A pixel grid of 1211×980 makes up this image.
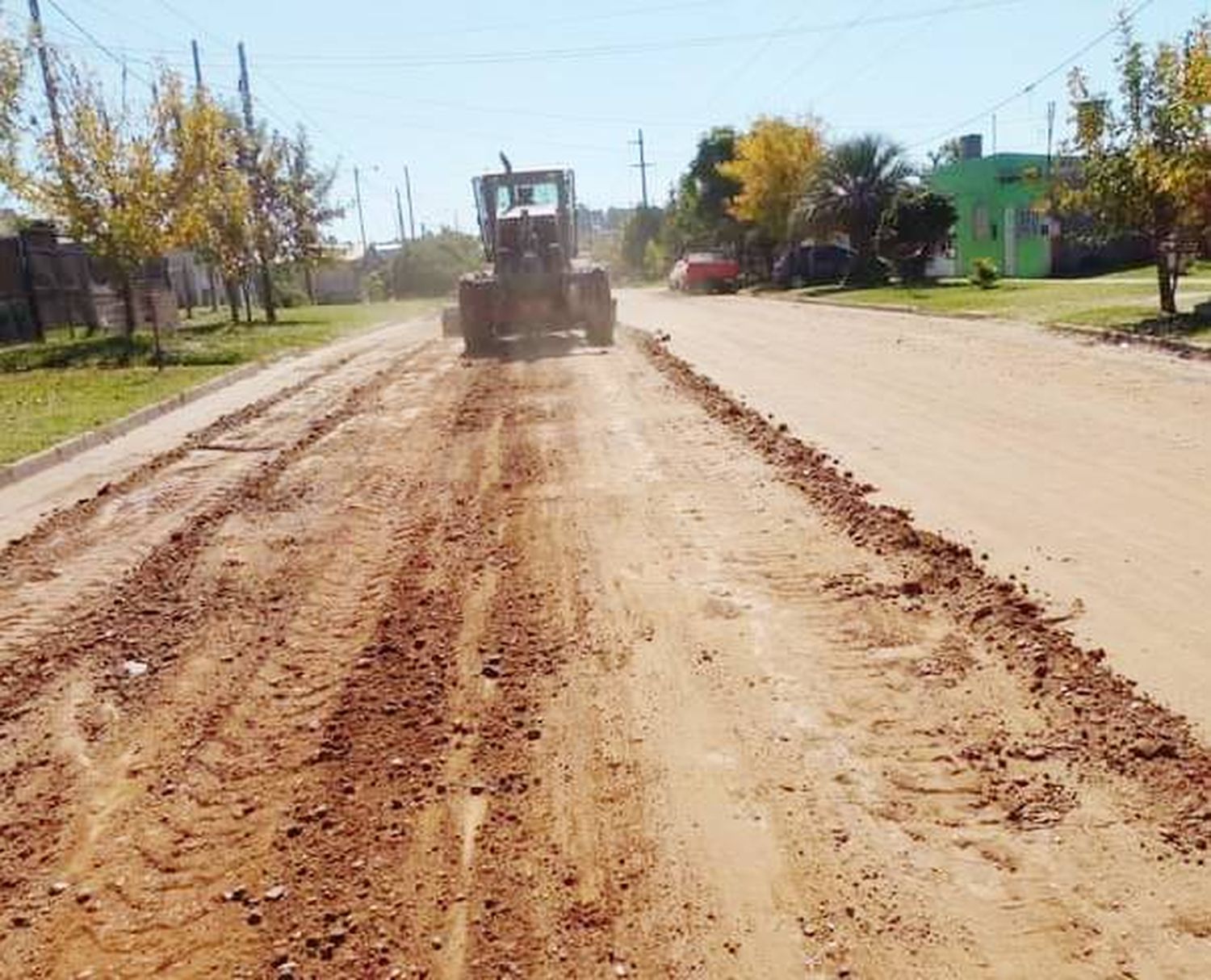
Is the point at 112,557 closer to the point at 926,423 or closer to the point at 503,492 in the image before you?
the point at 503,492

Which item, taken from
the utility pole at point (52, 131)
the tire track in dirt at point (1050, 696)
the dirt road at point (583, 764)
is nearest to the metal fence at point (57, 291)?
the utility pole at point (52, 131)

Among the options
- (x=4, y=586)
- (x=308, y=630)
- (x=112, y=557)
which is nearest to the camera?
(x=308, y=630)

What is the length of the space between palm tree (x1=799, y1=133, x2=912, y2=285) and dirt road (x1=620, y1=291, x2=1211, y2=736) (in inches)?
908

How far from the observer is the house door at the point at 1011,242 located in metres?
45.3

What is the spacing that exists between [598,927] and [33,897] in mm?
1746

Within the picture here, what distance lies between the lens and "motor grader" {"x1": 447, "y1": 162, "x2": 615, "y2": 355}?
2111 cm

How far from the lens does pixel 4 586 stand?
23.2 ft

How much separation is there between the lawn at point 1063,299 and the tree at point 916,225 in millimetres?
1468

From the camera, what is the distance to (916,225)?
131 ft

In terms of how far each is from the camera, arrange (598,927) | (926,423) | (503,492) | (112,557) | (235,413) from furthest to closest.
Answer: (235,413), (926,423), (503,492), (112,557), (598,927)

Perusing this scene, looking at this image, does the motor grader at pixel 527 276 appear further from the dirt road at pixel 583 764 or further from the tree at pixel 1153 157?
the dirt road at pixel 583 764

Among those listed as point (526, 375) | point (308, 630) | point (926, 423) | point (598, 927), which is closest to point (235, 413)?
point (526, 375)

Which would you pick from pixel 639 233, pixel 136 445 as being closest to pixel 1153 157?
pixel 136 445

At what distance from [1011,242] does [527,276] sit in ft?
100
